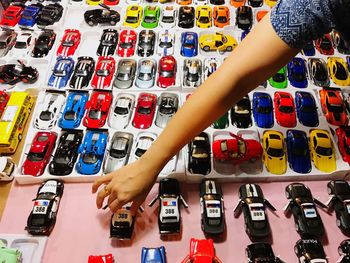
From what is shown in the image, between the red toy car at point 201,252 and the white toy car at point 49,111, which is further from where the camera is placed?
the white toy car at point 49,111

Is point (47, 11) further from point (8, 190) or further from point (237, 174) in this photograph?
point (237, 174)

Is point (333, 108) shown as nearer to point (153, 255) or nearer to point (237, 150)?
point (237, 150)

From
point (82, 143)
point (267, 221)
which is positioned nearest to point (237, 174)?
point (267, 221)

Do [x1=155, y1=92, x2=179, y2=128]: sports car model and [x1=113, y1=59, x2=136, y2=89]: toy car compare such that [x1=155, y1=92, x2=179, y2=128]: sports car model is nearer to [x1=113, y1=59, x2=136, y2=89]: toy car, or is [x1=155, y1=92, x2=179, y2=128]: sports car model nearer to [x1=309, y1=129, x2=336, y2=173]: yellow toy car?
[x1=113, y1=59, x2=136, y2=89]: toy car

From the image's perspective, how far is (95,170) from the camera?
2076 mm

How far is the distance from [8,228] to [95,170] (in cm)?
53

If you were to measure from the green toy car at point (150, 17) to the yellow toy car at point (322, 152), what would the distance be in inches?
57.1

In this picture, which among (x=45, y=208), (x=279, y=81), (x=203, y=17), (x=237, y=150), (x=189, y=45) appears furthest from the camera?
(x=203, y=17)

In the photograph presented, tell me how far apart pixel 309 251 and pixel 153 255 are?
2.46 feet

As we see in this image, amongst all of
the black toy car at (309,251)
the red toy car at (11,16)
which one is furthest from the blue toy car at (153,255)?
the red toy car at (11,16)

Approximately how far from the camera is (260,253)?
1787 mm

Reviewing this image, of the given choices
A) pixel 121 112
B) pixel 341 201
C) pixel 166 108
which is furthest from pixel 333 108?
pixel 121 112

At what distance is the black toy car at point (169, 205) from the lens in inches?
73.9

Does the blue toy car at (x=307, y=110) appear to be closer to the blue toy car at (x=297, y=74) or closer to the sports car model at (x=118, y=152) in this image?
the blue toy car at (x=297, y=74)
